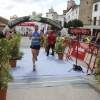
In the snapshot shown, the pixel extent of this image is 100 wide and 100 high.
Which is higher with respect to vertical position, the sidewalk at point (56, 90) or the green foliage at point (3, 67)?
the green foliage at point (3, 67)

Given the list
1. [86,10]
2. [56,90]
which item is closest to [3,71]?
[56,90]

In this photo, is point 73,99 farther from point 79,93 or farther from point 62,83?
point 62,83

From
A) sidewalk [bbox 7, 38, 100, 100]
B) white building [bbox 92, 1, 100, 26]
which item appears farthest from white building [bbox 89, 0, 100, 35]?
sidewalk [bbox 7, 38, 100, 100]

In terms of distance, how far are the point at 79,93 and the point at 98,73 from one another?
0.82 metres

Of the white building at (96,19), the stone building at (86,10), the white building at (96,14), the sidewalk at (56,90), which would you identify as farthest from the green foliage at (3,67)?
the stone building at (86,10)

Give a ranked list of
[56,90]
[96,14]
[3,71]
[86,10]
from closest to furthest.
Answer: [3,71]
[56,90]
[96,14]
[86,10]

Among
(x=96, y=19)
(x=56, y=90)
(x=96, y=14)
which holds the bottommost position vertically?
(x=56, y=90)

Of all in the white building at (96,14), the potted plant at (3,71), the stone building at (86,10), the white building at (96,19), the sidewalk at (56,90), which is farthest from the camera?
the stone building at (86,10)

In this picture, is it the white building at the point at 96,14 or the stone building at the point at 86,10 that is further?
the stone building at the point at 86,10

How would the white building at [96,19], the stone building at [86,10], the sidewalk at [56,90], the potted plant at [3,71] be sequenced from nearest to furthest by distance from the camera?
the potted plant at [3,71] → the sidewalk at [56,90] → the white building at [96,19] → the stone building at [86,10]

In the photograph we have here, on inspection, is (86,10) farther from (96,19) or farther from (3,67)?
(3,67)

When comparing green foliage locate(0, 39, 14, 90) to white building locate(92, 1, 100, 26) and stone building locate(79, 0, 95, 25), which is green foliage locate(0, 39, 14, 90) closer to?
white building locate(92, 1, 100, 26)

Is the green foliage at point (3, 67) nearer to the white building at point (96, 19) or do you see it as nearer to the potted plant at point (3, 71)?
the potted plant at point (3, 71)

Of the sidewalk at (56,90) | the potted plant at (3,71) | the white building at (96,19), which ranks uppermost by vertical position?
the white building at (96,19)
